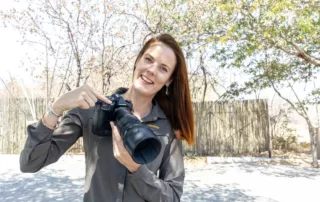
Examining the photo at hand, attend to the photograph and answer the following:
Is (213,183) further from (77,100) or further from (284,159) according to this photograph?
(77,100)

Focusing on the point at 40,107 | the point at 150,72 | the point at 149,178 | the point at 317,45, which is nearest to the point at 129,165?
the point at 149,178

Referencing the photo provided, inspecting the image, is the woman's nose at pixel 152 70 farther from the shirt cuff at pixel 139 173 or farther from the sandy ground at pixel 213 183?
the sandy ground at pixel 213 183

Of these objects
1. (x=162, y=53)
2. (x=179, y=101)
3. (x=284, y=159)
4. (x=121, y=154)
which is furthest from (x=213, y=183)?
(x=121, y=154)

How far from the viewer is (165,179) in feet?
3.17

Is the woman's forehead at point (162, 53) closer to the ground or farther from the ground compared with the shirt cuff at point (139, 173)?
farther from the ground

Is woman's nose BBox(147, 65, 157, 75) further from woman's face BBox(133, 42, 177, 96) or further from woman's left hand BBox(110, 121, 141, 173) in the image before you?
woman's left hand BBox(110, 121, 141, 173)

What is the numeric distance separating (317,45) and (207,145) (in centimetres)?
370

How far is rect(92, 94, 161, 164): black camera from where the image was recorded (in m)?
0.73

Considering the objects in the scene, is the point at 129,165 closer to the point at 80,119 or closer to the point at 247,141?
the point at 80,119

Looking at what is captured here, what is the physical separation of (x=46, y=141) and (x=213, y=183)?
4.38 meters

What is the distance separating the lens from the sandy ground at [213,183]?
400cm

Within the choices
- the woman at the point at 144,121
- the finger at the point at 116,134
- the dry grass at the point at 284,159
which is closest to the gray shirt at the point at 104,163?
the woman at the point at 144,121

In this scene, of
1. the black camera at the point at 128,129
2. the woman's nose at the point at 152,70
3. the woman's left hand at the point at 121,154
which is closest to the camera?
the black camera at the point at 128,129

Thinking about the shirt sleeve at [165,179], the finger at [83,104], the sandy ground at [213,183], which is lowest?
the sandy ground at [213,183]
